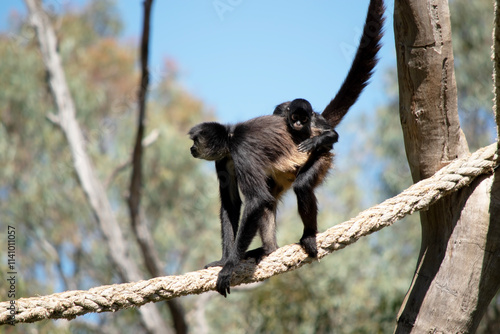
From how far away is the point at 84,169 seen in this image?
9672 millimetres

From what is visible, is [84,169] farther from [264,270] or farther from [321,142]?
[264,270]

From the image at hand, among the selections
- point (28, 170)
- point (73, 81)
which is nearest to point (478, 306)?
point (73, 81)

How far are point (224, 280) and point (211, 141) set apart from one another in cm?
146

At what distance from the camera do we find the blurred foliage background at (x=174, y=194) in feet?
33.7

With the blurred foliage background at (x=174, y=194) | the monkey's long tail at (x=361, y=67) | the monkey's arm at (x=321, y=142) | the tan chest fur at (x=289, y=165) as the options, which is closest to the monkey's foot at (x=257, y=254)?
the tan chest fur at (x=289, y=165)

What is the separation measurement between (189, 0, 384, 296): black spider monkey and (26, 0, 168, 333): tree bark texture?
14.9 ft

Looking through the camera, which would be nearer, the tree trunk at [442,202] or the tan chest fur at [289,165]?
the tree trunk at [442,202]

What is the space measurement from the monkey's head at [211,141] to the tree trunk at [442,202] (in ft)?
5.85

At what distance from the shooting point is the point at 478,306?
356 cm

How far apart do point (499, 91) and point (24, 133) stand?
20.2 m

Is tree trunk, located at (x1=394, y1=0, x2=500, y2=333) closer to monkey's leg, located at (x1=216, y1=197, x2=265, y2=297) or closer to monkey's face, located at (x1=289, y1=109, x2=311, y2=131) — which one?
monkey's face, located at (x1=289, y1=109, x2=311, y2=131)

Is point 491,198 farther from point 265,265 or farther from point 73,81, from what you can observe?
point 73,81

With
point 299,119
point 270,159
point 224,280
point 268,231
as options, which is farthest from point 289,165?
point 224,280

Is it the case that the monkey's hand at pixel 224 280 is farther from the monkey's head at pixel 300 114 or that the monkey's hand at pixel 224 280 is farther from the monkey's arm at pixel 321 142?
the monkey's head at pixel 300 114
